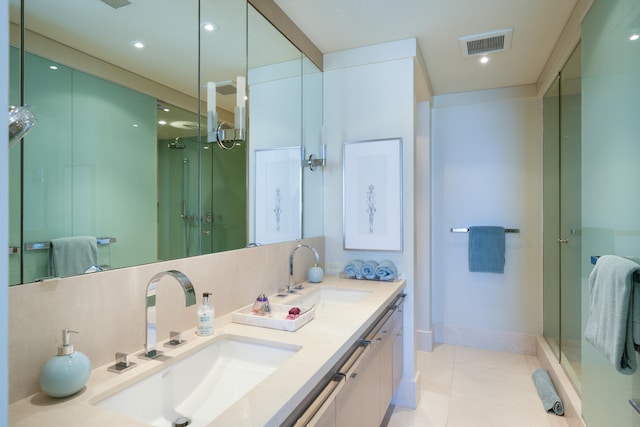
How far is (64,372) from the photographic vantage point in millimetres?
854

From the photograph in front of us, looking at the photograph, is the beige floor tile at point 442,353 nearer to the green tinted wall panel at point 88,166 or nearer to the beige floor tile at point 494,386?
the beige floor tile at point 494,386

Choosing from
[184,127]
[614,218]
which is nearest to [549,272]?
[614,218]

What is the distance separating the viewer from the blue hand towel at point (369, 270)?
2373mm

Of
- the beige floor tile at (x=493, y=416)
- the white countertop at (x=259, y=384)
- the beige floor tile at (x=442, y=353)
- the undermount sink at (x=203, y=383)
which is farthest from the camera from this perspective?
the beige floor tile at (x=442, y=353)

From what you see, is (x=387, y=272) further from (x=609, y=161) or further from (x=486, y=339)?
(x=486, y=339)

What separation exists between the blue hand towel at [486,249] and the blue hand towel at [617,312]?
193 centimetres

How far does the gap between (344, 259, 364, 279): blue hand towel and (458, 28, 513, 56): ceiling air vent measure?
174 cm

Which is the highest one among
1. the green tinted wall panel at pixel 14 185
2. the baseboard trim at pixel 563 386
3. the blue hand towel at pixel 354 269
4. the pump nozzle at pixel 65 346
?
the green tinted wall panel at pixel 14 185

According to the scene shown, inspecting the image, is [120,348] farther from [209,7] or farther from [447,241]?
[447,241]

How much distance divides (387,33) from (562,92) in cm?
141

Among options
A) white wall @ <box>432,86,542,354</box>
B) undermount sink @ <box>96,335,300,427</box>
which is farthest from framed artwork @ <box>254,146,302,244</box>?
white wall @ <box>432,86,542,354</box>

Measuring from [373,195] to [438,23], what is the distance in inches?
47.0

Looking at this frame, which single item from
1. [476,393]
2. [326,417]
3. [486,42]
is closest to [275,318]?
[326,417]

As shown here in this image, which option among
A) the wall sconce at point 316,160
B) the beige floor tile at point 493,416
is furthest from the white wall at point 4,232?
the beige floor tile at point 493,416
